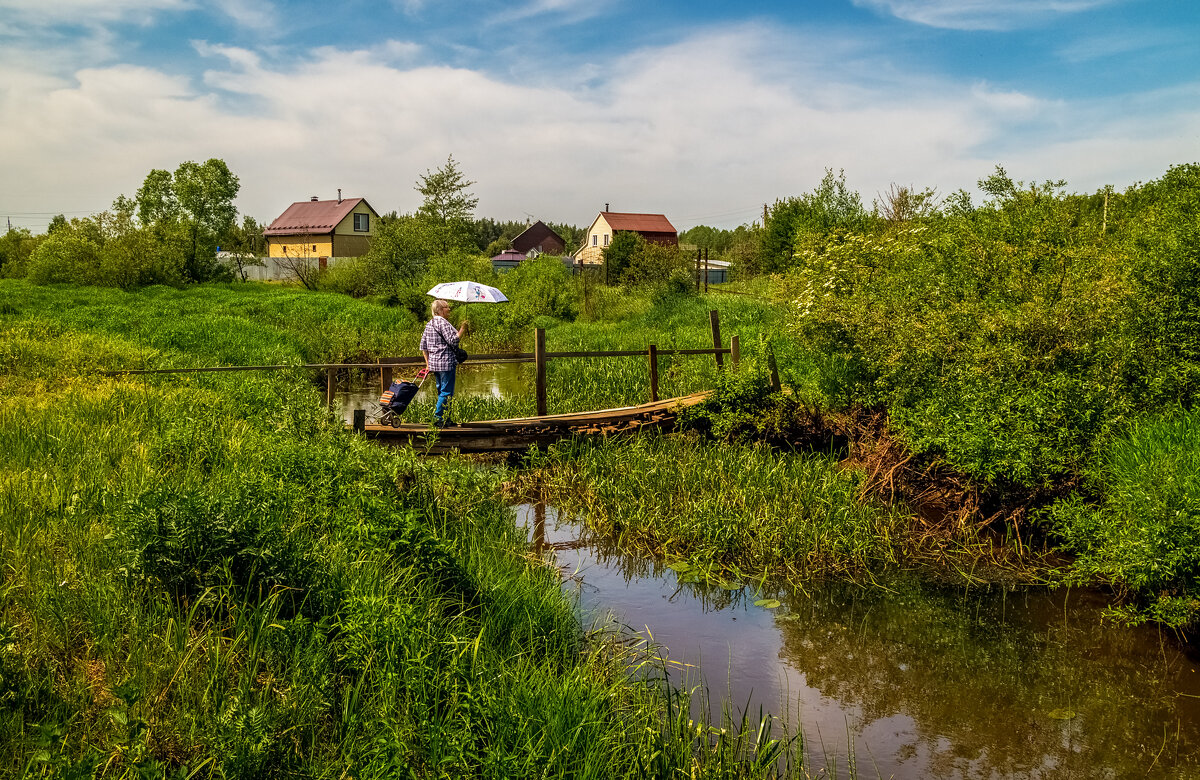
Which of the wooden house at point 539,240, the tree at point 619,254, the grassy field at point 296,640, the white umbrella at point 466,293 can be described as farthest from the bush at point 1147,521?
the wooden house at point 539,240

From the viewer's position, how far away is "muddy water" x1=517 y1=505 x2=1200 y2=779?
5270 millimetres

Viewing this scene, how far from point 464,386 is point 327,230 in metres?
49.6

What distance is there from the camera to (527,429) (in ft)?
37.0

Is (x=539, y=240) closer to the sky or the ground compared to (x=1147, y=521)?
closer to the sky

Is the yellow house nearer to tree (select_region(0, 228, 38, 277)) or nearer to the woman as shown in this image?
tree (select_region(0, 228, 38, 277))

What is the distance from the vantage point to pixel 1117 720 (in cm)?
568

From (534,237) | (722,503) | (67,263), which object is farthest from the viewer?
(534,237)

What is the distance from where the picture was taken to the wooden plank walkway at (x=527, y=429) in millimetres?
10414

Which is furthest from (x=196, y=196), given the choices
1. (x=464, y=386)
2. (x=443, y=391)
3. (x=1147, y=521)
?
(x=1147, y=521)

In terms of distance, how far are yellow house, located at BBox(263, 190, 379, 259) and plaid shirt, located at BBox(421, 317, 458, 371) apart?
56281 mm

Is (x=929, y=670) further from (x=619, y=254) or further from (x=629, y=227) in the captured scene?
(x=629, y=227)

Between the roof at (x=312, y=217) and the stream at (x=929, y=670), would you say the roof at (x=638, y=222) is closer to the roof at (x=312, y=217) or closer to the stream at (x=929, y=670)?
the roof at (x=312, y=217)

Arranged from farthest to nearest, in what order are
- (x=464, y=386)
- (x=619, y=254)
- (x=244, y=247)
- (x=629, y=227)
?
(x=629, y=227) → (x=244, y=247) → (x=619, y=254) → (x=464, y=386)

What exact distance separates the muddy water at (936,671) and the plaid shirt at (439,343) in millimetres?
3710
